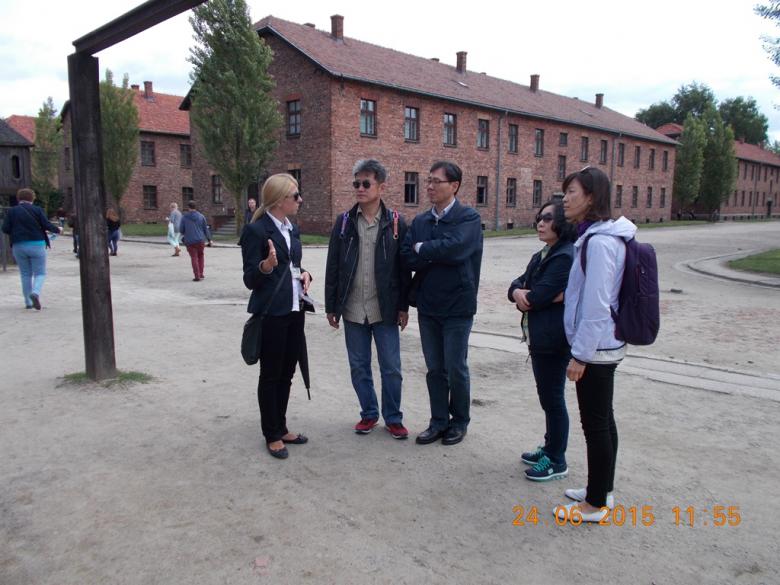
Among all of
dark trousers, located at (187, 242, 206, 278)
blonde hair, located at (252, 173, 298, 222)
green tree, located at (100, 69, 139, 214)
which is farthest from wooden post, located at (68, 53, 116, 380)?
green tree, located at (100, 69, 139, 214)

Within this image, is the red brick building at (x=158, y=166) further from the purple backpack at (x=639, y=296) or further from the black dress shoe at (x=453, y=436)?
the purple backpack at (x=639, y=296)

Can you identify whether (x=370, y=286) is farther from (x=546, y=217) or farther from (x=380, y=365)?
(x=546, y=217)

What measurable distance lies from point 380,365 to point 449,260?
38.0 inches

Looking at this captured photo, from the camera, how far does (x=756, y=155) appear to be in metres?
74.9

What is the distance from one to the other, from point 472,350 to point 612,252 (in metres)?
4.18

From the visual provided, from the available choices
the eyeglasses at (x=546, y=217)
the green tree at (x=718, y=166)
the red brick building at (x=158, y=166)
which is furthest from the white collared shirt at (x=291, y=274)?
the green tree at (x=718, y=166)

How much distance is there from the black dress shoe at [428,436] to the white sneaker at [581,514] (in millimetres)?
1110

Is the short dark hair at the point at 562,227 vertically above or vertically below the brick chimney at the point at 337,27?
below

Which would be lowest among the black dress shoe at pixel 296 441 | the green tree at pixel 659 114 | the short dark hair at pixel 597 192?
the black dress shoe at pixel 296 441

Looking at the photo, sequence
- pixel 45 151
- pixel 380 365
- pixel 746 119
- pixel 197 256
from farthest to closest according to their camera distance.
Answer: pixel 746 119, pixel 45 151, pixel 197 256, pixel 380 365

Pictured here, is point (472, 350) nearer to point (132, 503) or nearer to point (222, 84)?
point (132, 503)

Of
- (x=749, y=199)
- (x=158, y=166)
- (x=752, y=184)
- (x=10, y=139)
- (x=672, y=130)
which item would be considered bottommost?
(x=749, y=199)

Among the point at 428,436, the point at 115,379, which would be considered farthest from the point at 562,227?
the point at 115,379

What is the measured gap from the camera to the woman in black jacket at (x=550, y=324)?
3.49m
